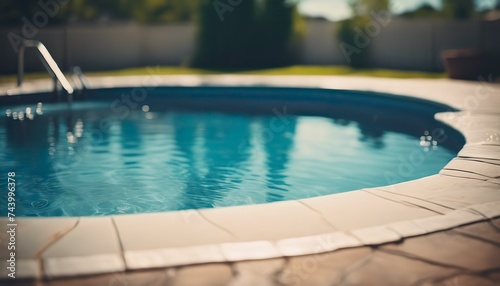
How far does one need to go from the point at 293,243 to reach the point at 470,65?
36.7 ft

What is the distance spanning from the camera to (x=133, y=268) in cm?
238

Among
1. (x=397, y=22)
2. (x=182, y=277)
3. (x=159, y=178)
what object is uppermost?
(x=397, y=22)

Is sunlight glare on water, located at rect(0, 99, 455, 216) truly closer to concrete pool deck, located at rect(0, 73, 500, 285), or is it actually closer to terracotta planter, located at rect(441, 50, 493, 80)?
concrete pool deck, located at rect(0, 73, 500, 285)

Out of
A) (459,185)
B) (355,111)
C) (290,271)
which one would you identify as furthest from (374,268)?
(355,111)

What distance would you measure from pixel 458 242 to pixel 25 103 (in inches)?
370

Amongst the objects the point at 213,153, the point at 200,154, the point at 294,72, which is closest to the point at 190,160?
the point at 200,154

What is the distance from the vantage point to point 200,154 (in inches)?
269

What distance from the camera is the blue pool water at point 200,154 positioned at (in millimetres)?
5018

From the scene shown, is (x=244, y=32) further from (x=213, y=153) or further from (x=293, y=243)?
(x=293, y=243)

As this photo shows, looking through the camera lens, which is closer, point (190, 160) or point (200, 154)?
point (190, 160)

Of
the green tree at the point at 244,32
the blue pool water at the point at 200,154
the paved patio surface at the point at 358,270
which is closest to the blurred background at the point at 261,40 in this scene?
the green tree at the point at 244,32

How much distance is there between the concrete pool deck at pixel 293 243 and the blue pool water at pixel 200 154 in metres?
1.67

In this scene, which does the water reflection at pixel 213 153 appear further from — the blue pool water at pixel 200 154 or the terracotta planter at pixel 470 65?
the terracotta planter at pixel 470 65

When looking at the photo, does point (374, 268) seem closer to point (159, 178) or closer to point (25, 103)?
point (159, 178)
